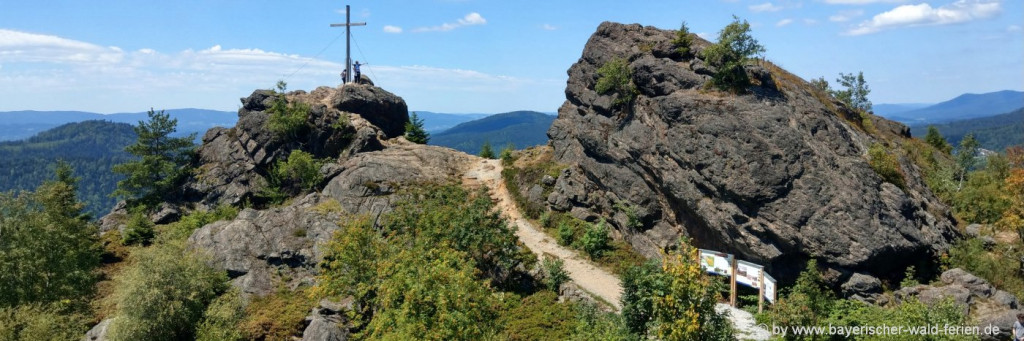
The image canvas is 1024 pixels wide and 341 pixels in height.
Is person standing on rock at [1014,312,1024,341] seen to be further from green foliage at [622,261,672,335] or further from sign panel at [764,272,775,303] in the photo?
green foliage at [622,261,672,335]

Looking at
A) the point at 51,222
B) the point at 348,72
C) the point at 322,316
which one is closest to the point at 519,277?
the point at 322,316

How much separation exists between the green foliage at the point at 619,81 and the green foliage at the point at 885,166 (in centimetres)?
1490

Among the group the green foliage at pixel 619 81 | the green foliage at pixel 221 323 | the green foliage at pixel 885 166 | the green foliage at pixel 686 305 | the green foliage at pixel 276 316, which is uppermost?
the green foliage at pixel 619 81

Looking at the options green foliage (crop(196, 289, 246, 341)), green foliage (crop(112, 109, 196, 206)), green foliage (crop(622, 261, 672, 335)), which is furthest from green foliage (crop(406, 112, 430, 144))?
green foliage (crop(622, 261, 672, 335))

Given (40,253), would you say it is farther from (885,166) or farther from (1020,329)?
(885,166)

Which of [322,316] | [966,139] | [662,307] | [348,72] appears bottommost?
[322,316]

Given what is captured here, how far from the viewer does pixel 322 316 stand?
1090 inches

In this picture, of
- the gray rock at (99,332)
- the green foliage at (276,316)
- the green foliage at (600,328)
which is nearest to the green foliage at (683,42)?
the green foliage at (600,328)

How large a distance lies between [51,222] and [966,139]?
7009cm

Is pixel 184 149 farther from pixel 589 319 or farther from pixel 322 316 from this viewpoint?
pixel 589 319

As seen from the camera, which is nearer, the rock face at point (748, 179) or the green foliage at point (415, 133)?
the rock face at point (748, 179)

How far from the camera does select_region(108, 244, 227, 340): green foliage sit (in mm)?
26062

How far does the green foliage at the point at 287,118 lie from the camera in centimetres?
5053

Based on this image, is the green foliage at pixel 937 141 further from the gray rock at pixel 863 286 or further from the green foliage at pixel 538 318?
the green foliage at pixel 538 318
